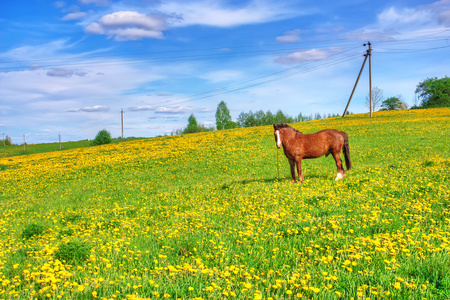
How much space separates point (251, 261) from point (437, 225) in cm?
461

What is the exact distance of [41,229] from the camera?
10219 millimetres

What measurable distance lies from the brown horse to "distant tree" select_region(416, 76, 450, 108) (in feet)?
319

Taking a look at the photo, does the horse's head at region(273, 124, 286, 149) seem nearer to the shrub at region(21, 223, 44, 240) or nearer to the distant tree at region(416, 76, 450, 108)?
the shrub at region(21, 223, 44, 240)

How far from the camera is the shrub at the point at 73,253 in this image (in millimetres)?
6352

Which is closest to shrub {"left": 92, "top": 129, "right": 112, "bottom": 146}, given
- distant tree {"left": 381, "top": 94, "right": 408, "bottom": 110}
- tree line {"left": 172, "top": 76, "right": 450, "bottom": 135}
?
tree line {"left": 172, "top": 76, "right": 450, "bottom": 135}

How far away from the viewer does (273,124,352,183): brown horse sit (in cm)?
1439

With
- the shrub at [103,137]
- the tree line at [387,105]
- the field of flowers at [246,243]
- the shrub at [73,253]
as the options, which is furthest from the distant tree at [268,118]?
the shrub at [73,253]

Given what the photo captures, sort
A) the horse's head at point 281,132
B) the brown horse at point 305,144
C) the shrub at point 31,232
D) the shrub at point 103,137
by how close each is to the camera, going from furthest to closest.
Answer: the shrub at point 103,137, the brown horse at point 305,144, the horse's head at point 281,132, the shrub at point 31,232

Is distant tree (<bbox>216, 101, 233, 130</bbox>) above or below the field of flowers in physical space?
above

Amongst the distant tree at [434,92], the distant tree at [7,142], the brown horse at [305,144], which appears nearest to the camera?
the brown horse at [305,144]

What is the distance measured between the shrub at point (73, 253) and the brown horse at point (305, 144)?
945cm

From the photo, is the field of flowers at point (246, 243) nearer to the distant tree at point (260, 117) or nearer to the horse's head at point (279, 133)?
the horse's head at point (279, 133)

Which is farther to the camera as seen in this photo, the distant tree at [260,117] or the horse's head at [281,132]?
the distant tree at [260,117]

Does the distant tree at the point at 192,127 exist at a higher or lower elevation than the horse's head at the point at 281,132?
higher
